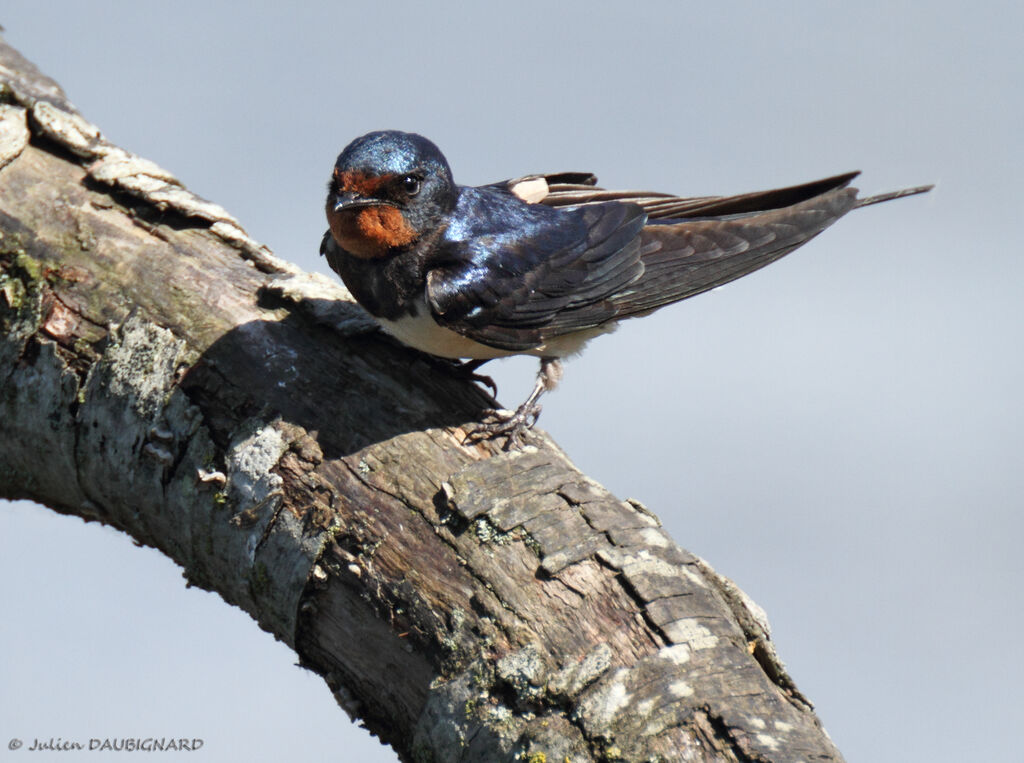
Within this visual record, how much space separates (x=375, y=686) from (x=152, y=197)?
174 centimetres

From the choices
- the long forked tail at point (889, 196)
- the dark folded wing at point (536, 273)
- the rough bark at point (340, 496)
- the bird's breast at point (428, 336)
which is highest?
the long forked tail at point (889, 196)

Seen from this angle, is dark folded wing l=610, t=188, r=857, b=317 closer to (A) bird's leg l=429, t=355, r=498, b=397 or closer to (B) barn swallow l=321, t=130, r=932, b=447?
(B) barn swallow l=321, t=130, r=932, b=447

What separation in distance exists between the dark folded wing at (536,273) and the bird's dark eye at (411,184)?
8.1 inches

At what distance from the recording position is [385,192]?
141 inches

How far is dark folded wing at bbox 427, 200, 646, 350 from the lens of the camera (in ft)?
11.8

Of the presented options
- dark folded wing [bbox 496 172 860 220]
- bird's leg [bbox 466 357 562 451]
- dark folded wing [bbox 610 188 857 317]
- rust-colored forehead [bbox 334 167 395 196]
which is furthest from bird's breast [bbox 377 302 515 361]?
dark folded wing [bbox 496 172 860 220]

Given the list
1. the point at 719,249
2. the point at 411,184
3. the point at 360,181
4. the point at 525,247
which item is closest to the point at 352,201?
the point at 360,181

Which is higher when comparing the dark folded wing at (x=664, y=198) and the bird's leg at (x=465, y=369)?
the dark folded wing at (x=664, y=198)

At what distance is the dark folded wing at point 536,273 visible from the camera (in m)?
3.59

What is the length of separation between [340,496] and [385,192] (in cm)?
121

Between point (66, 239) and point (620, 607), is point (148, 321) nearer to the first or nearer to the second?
point (66, 239)

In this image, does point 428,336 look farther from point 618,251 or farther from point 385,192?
point 618,251

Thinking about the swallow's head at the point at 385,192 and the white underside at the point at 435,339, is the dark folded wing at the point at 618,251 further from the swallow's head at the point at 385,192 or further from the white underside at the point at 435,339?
the swallow's head at the point at 385,192

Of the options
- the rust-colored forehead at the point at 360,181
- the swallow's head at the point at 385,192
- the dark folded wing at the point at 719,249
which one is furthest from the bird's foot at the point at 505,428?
the dark folded wing at the point at 719,249
